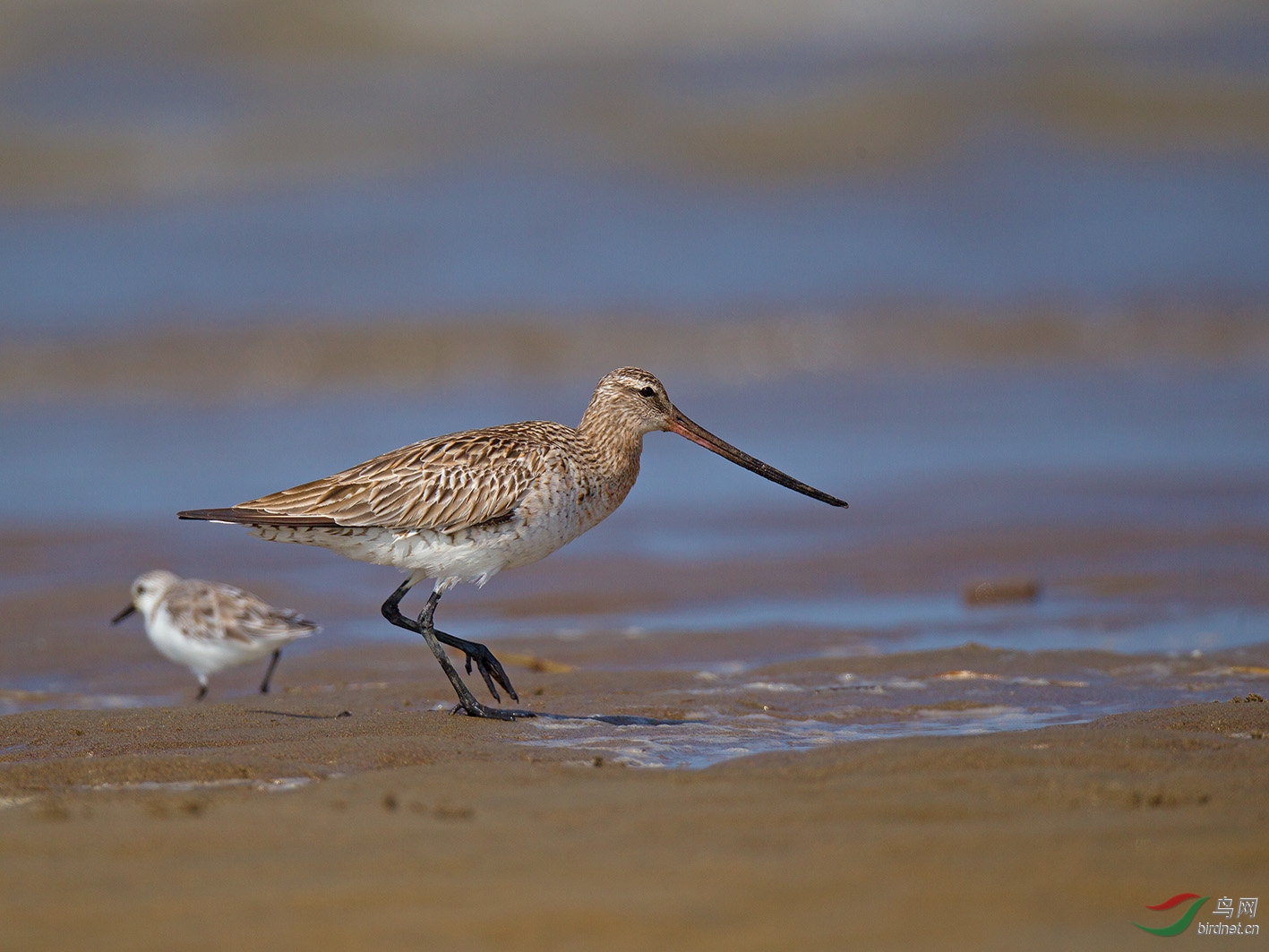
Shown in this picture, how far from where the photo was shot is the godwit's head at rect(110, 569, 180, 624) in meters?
7.64

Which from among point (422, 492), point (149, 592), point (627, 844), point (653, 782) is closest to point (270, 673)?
point (149, 592)

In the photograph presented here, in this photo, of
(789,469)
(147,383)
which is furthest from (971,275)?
(147,383)

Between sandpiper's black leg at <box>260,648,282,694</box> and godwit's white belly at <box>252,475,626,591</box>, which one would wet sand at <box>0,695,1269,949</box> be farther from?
sandpiper's black leg at <box>260,648,282,694</box>

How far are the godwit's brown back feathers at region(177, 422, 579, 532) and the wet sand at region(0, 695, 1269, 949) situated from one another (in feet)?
4.33

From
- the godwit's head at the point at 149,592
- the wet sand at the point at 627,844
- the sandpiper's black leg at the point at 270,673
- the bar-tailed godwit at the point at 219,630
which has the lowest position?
the wet sand at the point at 627,844

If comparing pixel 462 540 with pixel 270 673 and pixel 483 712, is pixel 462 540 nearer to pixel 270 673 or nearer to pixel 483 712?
pixel 483 712

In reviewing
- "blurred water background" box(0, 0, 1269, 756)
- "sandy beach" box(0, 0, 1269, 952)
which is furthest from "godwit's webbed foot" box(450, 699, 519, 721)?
"blurred water background" box(0, 0, 1269, 756)

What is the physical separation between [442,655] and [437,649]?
0.06m

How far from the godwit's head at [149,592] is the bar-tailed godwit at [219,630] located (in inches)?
7.6

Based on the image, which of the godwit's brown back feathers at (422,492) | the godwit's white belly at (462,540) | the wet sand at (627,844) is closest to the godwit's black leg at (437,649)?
the godwit's white belly at (462,540)

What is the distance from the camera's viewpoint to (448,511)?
6.07 meters

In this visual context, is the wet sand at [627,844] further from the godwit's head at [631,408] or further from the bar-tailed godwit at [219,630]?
the godwit's head at [631,408]

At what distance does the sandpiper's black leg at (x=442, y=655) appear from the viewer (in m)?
5.71

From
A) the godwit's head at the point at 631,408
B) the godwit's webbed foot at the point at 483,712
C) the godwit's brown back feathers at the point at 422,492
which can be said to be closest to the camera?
the godwit's webbed foot at the point at 483,712
